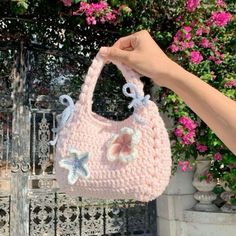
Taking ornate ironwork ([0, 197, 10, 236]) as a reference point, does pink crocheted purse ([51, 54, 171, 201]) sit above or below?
above

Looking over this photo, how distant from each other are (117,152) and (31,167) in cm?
283

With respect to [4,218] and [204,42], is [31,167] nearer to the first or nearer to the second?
[4,218]

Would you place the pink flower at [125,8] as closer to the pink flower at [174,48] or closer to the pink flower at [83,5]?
the pink flower at [83,5]

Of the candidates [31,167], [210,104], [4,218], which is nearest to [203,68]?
[31,167]

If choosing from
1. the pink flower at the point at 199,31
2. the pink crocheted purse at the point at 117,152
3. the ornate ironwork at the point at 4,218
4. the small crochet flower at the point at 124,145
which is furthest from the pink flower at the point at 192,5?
the small crochet flower at the point at 124,145

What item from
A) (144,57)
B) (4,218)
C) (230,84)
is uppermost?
(230,84)

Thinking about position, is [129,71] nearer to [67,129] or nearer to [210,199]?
[67,129]

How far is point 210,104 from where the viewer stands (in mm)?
992

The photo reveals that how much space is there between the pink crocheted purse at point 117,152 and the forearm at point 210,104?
0.28m

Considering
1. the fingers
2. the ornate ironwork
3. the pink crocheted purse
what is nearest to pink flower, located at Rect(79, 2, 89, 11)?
the ornate ironwork

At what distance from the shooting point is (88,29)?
173 inches

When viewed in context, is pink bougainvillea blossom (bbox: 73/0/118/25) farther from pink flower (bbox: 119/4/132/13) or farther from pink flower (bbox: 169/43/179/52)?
pink flower (bbox: 169/43/179/52)

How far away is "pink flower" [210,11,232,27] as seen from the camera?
12.5 feet

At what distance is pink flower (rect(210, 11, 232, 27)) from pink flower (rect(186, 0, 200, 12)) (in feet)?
0.65
